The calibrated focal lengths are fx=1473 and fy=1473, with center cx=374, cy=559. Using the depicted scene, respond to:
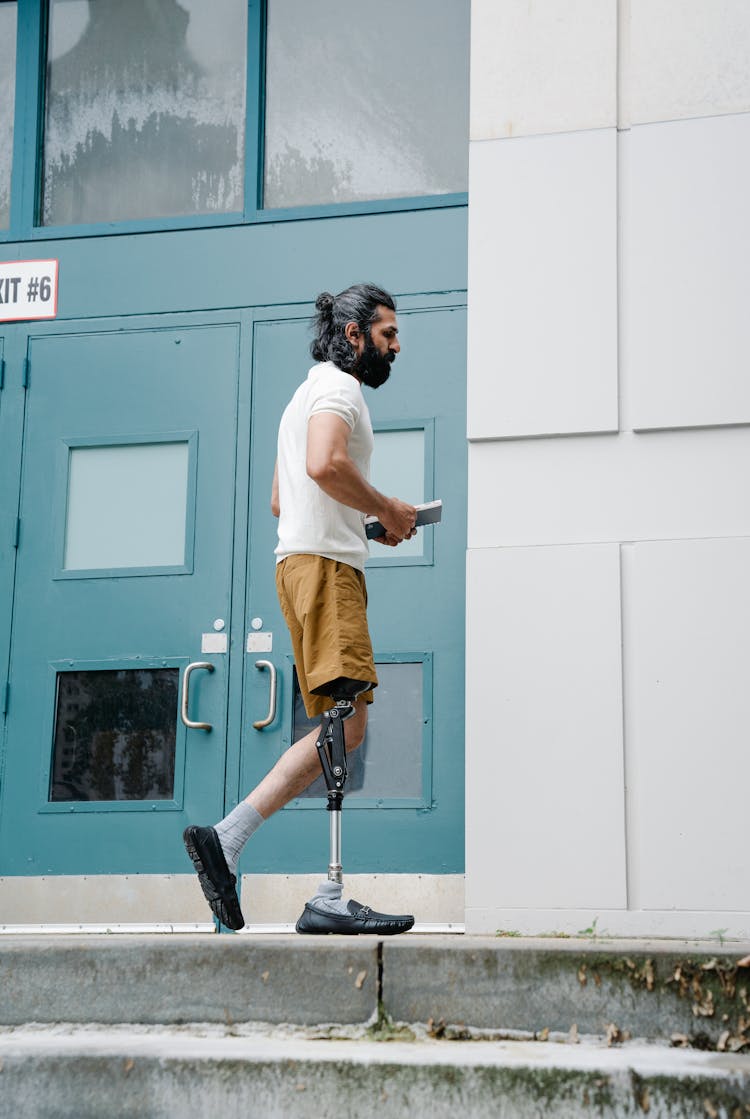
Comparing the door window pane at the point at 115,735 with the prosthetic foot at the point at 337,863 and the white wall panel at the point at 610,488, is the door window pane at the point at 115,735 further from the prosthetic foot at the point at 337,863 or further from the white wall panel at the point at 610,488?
the white wall panel at the point at 610,488

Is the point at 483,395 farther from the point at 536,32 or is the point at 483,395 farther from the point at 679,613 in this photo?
the point at 536,32

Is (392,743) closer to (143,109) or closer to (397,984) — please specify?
(397,984)

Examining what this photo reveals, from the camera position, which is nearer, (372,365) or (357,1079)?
(357,1079)

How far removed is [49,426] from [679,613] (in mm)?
2844

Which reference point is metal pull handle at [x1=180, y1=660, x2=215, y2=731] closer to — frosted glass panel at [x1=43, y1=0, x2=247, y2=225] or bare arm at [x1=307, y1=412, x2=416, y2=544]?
bare arm at [x1=307, y1=412, x2=416, y2=544]

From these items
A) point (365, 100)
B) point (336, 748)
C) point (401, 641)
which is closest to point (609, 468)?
point (336, 748)

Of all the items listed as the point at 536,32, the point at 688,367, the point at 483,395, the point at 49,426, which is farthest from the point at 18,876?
the point at 536,32

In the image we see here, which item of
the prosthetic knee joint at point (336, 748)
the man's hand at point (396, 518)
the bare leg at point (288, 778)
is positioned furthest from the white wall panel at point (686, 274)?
the bare leg at point (288, 778)

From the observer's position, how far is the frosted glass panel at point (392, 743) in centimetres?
525

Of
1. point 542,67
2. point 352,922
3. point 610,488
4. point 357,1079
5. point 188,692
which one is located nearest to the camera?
point 357,1079

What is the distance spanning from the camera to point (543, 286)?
433 centimetres

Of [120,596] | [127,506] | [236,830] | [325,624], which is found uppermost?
[127,506]

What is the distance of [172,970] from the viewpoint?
3410 mm

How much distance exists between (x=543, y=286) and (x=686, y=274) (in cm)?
41
